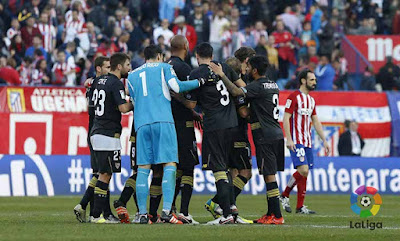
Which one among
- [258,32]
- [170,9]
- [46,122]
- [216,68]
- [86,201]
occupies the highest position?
[170,9]

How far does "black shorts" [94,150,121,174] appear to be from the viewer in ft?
49.3

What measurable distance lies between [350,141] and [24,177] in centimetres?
913

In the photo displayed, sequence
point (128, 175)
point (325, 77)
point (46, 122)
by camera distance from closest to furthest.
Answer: point (128, 175) → point (46, 122) → point (325, 77)

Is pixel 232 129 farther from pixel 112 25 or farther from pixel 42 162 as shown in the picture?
pixel 112 25

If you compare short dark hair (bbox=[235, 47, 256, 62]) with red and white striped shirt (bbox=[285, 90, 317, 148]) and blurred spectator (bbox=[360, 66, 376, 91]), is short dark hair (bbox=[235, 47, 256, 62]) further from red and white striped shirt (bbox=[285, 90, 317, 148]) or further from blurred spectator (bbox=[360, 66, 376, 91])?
blurred spectator (bbox=[360, 66, 376, 91])

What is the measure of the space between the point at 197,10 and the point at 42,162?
939 cm

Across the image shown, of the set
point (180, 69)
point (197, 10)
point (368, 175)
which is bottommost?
point (368, 175)

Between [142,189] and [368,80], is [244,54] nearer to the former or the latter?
[142,189]

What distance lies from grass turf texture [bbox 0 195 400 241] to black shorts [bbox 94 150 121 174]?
870 mm

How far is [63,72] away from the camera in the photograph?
28422 mm

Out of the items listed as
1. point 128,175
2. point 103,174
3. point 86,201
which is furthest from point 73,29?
point 103,174

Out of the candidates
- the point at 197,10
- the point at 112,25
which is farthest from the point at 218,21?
the point at 112,25

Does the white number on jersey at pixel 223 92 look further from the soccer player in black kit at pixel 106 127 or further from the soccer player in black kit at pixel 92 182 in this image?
the soccer player in black kit at pixel 92 182

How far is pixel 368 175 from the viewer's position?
25.5m
